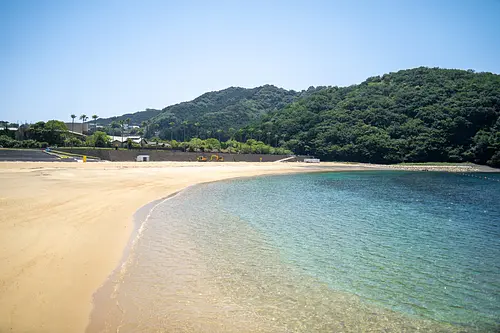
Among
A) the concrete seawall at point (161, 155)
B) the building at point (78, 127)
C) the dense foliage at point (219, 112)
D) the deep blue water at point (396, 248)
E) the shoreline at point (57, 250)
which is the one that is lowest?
the deep blue water at point (396, 248)

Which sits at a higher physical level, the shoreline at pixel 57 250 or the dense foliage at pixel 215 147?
the dense foliage at pixel 215 147

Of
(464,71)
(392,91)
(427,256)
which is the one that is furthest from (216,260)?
(464,71)

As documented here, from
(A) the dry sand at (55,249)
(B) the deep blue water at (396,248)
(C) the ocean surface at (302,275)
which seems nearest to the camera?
(A) the dry sand at (55,249)

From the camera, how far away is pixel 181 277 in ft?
29.0

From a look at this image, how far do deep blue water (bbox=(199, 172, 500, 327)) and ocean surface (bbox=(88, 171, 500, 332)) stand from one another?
0.15 feet

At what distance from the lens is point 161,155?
196 ft

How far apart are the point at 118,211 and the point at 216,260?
26.8ft

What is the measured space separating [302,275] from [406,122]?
86.6m

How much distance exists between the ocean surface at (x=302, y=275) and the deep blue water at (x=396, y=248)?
1.9 inches

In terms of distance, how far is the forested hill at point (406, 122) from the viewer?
7806 centimetres

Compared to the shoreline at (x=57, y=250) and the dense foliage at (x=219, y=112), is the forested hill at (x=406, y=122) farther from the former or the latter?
the shoreline at (x=57, y=250)

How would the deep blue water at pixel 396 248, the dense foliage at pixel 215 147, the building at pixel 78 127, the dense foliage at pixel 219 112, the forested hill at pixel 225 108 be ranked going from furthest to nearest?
the forested hill at pixel 225 108, the dense foliage at pixel 219 112, the building at pixel 78 127, the dense foliage at pixel 215 147, the deep blue water at pixel 396 248

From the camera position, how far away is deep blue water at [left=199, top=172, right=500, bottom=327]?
807 centimetres

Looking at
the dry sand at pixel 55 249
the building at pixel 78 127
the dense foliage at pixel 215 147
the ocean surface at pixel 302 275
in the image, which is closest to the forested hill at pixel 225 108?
the building at pixel 78 127
